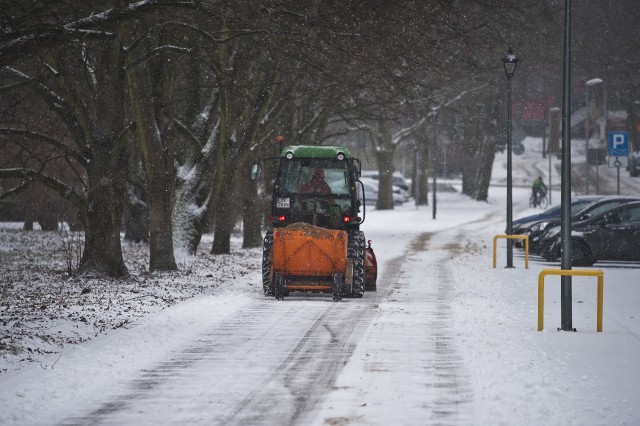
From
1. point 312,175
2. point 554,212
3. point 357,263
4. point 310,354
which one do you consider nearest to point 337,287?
point 357,263

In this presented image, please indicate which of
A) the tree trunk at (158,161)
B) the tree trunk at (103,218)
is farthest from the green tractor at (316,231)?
the tree trunk at (158,161)

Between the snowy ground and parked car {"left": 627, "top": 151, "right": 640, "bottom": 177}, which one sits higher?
parked car {"left": 627, "top": 151, "right": 640, "bottom": 177}

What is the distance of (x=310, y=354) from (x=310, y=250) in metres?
5.87

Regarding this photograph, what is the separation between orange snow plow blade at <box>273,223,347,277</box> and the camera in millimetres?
17312

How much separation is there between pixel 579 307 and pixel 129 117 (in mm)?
18635

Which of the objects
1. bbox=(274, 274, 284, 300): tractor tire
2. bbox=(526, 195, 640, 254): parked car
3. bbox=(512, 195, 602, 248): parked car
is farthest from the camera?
bbox=(512, 195, 602, 248): parked car

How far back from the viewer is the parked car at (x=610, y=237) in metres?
25.5

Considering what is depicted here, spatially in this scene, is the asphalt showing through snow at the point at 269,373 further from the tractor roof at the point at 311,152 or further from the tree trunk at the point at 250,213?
the tree trunk at the point at 250,213

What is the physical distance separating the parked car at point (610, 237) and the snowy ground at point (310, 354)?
3775 millimetres

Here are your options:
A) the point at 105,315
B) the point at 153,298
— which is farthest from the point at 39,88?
the point at 105,315

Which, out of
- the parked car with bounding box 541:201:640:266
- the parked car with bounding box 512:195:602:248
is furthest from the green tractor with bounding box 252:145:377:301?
the parked car with bounding box 512:195:602:248

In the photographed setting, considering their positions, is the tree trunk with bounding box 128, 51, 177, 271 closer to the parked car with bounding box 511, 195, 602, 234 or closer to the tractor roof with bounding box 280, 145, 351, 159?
the tractor roof with bounding box 280, 145, 351, 159

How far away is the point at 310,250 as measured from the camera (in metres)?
17.3

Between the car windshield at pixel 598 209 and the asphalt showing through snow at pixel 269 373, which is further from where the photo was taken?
the car windshield at pixel 598 209
